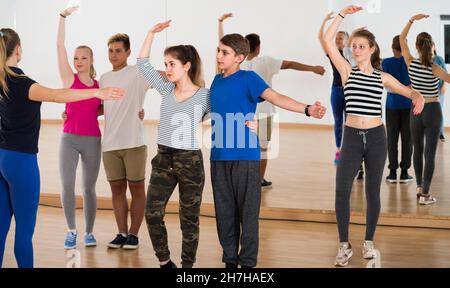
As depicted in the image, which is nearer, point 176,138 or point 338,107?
point 176,138

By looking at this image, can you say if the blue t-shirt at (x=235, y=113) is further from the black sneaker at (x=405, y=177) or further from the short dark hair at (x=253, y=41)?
the black sneaker at (x=405, y=177)

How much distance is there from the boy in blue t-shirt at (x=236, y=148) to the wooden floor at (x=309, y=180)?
6.37ft

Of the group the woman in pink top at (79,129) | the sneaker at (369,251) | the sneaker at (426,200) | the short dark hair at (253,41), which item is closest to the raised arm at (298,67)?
the short dark hair at (253,41)

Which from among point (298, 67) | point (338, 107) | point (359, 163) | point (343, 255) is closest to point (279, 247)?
point (343, 255)

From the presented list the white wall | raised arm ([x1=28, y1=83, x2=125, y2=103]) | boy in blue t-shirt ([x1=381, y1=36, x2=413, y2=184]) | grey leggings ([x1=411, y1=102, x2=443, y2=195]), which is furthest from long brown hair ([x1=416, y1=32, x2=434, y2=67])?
raised arm ([x1=28, y1=83, x2=125, y2=103])

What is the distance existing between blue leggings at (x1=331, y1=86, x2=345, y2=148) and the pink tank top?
313 cm

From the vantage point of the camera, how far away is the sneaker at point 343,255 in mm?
5449

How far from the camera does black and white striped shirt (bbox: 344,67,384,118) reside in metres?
5.30

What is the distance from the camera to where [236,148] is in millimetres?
4805

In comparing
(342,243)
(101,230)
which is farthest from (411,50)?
(101,230)

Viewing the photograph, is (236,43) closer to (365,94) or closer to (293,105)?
(293,105)

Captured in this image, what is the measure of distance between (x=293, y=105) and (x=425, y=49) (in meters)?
2.66

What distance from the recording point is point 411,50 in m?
7.66
